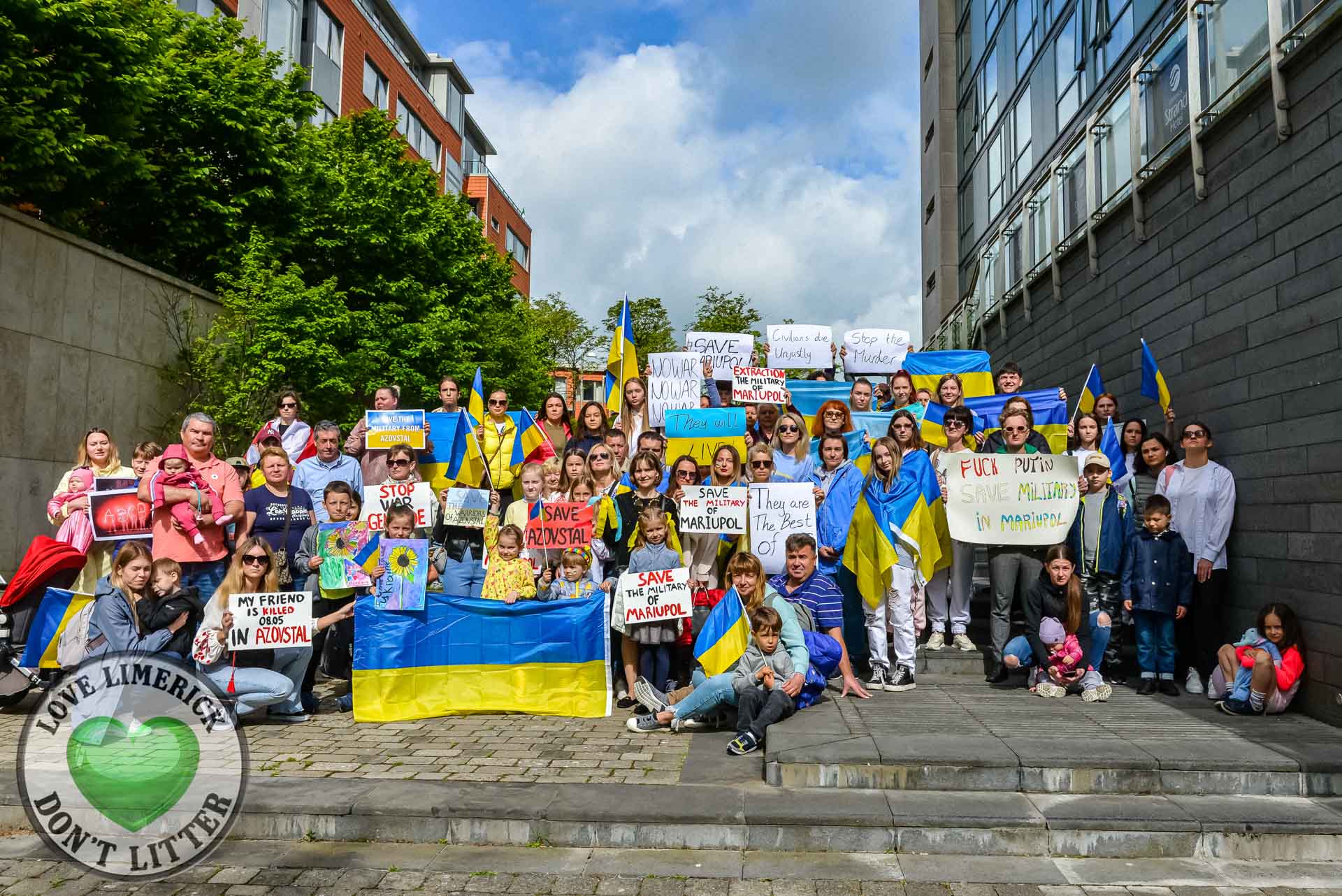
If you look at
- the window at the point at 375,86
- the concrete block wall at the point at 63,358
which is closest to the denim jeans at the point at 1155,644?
the concrete block wall at the point at 63,358

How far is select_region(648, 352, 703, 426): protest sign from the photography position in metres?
12.6

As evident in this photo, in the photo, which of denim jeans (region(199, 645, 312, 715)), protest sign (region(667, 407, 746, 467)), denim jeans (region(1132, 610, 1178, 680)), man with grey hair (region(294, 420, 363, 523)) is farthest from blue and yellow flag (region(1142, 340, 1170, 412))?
denim jeans (region(199, 645, 312, 715))

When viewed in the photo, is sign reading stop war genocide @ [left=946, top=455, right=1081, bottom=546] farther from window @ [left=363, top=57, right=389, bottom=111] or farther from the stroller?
window @ [left=363, top=57, right=389, bottom=111]

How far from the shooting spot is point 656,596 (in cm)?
745

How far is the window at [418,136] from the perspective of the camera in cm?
3941

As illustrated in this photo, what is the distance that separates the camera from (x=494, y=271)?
1127 inches

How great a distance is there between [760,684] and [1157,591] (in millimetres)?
3562

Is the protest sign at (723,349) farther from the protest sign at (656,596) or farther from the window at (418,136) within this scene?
the window at (418,136)

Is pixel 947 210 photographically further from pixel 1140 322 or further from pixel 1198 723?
pixel 1198 723

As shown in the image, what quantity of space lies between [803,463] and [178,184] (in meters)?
15.5

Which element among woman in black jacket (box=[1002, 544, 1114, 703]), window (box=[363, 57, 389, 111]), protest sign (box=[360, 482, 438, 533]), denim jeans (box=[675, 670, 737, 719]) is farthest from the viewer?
window (box=[363, 57, 389, 111])

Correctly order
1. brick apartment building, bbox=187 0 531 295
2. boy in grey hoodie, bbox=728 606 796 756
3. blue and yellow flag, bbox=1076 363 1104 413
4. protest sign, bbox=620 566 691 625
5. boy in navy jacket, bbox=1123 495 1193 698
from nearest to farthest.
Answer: boy in grey hoodie, bbox=728 606 796 756
protest sign, bbox=620 566 691 625
boy in navy jacket, bbox=1123 495 1193 698
blue and yellow flag, bbox=1076 363 1104 413
brick apartment building, bbox=187 0 531 295

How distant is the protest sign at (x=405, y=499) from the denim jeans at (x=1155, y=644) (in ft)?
20.5

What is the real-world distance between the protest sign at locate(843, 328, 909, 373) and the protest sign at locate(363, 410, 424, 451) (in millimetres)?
7263
